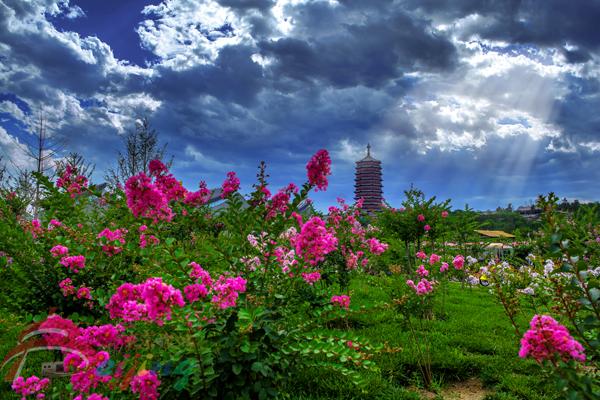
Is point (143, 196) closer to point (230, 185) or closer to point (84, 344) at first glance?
→ point (230, 185)

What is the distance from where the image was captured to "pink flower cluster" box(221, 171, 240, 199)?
324 centimetres

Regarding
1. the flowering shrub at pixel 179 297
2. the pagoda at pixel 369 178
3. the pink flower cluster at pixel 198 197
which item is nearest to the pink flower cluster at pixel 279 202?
the flowering shrub at pixel 179 297

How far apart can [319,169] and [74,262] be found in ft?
7.92

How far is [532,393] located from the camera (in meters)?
3.43

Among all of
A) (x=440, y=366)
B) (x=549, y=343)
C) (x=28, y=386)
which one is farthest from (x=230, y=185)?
(x=440, y=366)

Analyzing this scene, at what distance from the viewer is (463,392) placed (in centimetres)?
363

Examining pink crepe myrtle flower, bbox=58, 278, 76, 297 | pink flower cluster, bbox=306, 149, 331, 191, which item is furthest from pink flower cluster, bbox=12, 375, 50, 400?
pink flower cluster, bbox=306, 149, 331, 191

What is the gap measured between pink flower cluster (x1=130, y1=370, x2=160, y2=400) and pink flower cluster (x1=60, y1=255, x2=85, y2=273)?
70.5 inches

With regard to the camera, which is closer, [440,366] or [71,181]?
[440,366]

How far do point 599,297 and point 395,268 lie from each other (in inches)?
98.4

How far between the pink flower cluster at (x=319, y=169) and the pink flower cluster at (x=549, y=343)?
189cm

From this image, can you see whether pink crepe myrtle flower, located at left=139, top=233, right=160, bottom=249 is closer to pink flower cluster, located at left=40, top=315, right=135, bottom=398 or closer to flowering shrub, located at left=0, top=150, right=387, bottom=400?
flowering shrub, located at left=0, top=150, right=387, bottom=400

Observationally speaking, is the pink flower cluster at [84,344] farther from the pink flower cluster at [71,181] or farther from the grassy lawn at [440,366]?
the pink flower cluster at [71,181]

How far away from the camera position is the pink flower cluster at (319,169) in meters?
3.15
